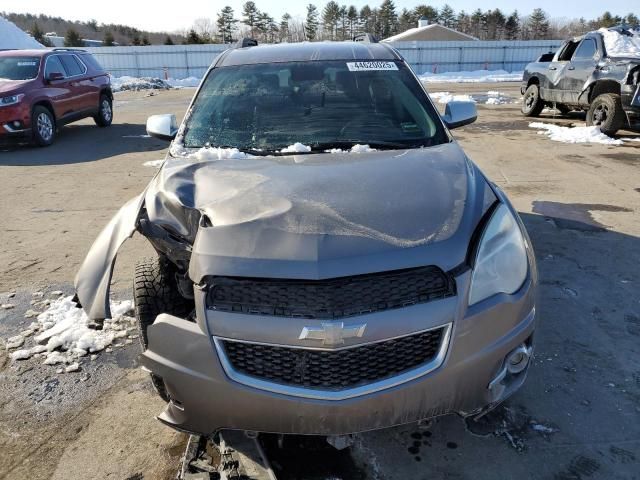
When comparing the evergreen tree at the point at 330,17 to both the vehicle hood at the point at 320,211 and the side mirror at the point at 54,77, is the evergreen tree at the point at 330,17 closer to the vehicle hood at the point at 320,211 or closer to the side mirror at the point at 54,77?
the side mirror at the point at 54,77

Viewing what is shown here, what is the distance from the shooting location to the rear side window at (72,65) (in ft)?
37.7

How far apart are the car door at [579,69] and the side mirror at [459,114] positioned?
7.83 meters

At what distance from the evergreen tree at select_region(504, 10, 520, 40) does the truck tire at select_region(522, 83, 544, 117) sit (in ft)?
249

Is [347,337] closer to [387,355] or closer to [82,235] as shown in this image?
[387,355]

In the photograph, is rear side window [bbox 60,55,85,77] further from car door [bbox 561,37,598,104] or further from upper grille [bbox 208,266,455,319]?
upper grille [bbox 208,266,455,319]

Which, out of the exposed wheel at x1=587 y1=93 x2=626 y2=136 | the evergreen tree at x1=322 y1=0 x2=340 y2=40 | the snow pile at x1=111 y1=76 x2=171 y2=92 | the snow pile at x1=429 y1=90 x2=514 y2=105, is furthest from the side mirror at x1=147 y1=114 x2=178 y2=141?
the evergreen tree at x1=322 y1=0 x2=340 y2=40

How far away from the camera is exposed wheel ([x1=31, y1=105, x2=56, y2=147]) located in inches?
396

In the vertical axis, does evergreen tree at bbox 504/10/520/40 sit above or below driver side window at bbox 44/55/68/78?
above

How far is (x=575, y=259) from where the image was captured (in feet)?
14.3

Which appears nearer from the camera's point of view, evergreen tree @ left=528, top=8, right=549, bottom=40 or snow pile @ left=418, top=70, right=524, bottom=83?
snow pile @ left=418, top=70, right=524, bottom=83

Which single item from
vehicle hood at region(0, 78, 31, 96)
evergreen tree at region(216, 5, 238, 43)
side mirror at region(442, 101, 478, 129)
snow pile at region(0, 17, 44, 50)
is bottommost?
side mirror at region(442, 101, 478, 129)

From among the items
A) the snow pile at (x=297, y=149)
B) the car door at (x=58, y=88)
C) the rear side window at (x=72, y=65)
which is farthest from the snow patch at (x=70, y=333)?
the rear side window at (x=72, y=65)

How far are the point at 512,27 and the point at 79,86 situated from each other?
83001mm

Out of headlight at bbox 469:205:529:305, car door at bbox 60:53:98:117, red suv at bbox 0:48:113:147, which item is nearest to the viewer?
headlight at bbox 469:205:529:305
